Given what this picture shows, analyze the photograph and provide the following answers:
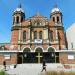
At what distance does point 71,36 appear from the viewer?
182ft

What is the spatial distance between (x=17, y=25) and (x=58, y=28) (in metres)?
10.2

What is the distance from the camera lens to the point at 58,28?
177 feet

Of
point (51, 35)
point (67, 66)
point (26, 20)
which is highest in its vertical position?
point (26, 20)

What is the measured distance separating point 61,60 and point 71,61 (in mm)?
1448

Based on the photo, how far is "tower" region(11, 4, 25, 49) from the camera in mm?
52944

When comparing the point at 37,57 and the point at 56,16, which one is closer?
the point at 37,57

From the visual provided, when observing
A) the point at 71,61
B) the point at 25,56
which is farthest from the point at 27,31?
the point at 71,61

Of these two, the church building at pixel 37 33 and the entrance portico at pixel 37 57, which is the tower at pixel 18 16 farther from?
the entrance portico at pixel 37 57

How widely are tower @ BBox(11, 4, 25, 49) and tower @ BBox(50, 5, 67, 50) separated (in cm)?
797

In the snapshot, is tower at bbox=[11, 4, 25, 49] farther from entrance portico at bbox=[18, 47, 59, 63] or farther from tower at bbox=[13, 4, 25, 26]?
entrance portico at bbox=[18, 47, 59, 63]

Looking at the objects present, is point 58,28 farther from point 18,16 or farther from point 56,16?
point 18,16

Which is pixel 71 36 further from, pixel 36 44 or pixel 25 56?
pixel 25 56

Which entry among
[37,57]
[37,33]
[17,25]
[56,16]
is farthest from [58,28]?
[37,57]

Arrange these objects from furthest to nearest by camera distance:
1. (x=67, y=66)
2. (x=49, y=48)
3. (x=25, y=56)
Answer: (x=49, y=48), (x=25, y=56), (x=67, y=66)
